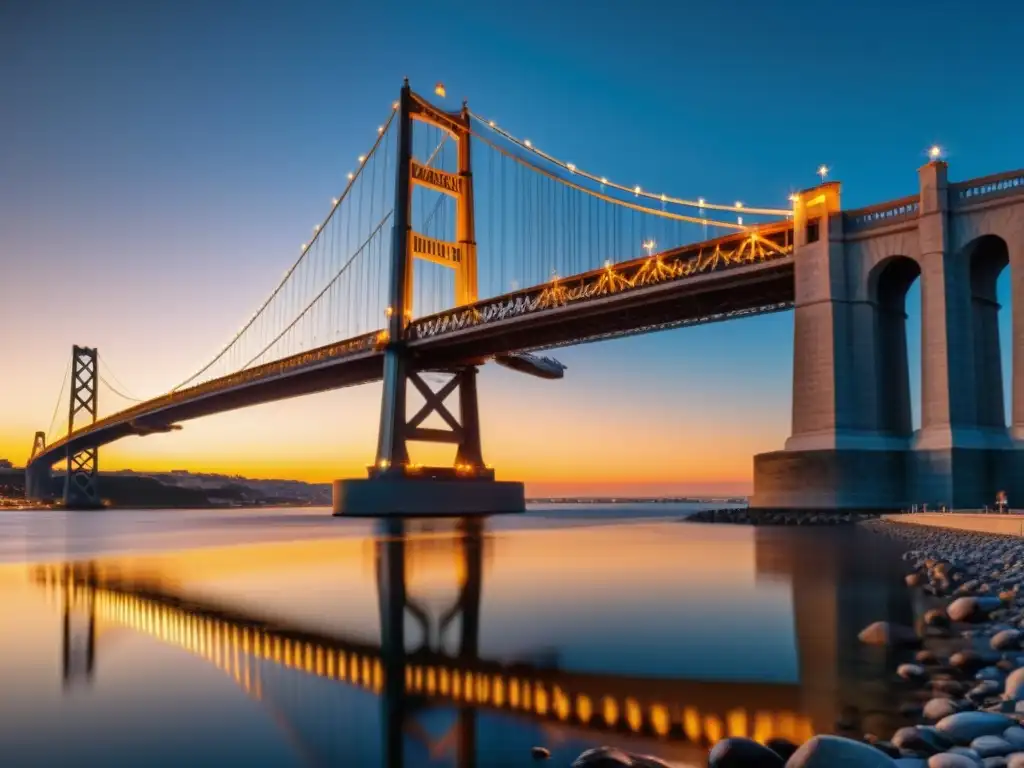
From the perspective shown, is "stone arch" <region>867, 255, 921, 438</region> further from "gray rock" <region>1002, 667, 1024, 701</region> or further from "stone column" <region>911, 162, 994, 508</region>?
"gray rock" <region>1002, 667, 1024, 701</region>

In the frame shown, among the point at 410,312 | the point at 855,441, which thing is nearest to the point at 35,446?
the point at 410,312

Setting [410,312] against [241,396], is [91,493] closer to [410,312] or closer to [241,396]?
[241,396]

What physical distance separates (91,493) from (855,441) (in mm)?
78394

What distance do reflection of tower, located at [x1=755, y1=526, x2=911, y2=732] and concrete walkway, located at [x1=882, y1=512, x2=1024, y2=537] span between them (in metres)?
1.90

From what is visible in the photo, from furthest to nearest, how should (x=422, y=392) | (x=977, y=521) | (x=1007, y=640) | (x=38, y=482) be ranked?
(x=38, y=482) < (x=422, y=392) < (x=977, y=521) < (x=1007, y=640)

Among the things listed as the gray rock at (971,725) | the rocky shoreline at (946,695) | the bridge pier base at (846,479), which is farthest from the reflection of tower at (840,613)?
the bridge pier base at (846,479)

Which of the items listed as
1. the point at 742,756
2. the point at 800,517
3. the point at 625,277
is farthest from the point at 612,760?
the point at 625,277

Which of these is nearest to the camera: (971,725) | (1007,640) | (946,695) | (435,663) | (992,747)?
(992,747)

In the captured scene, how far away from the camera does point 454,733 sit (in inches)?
185

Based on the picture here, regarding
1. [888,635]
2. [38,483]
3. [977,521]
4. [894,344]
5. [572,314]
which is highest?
[572,314]

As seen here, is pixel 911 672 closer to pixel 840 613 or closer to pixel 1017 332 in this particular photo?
pixel 840 613

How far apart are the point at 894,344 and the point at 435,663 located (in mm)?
26310

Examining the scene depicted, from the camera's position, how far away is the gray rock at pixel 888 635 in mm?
6777

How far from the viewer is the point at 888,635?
6891mm
